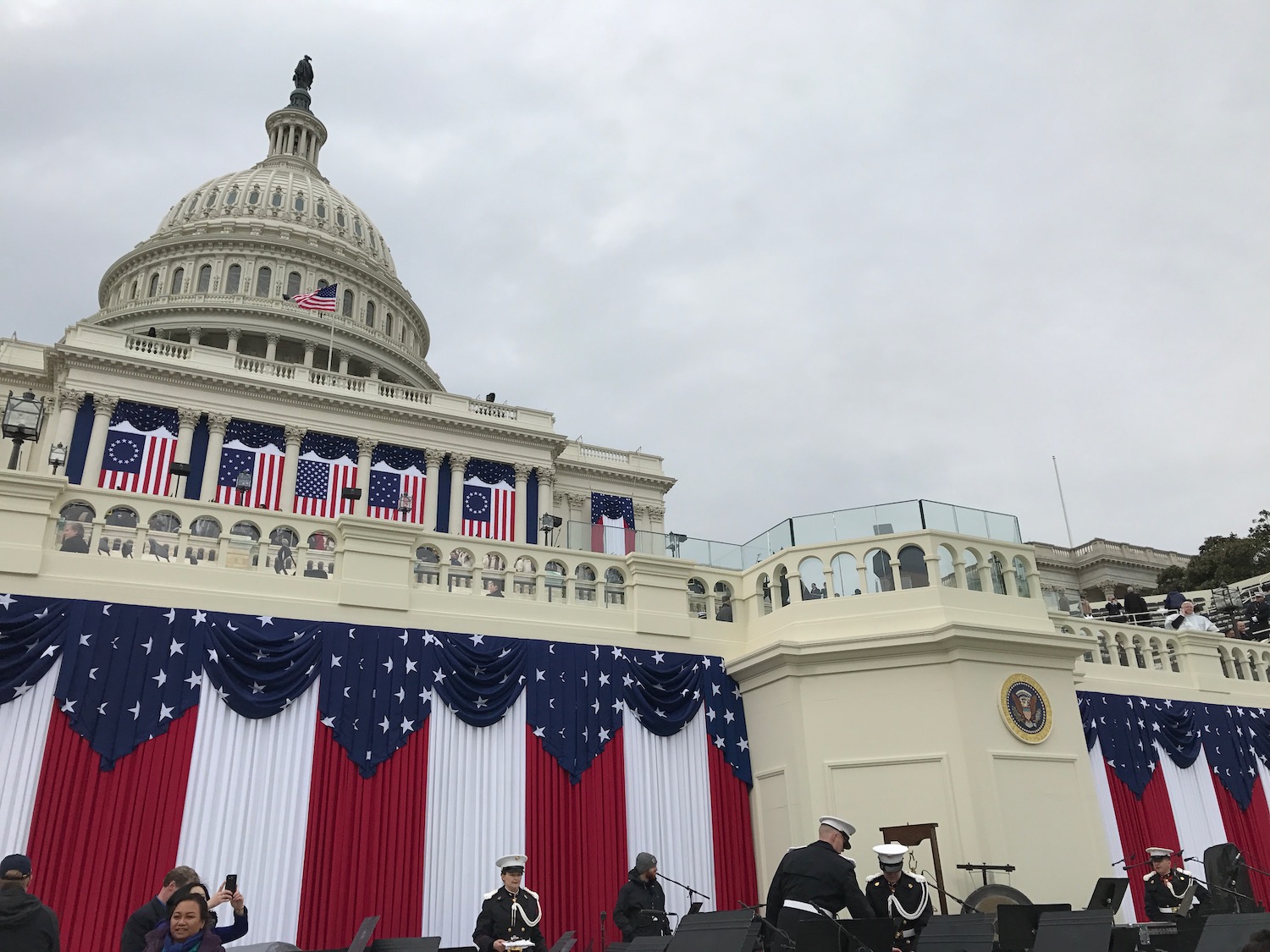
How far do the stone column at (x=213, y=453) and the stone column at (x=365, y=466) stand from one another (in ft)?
19.5

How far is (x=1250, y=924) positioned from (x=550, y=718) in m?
8.27

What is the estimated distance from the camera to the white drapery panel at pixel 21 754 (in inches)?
407

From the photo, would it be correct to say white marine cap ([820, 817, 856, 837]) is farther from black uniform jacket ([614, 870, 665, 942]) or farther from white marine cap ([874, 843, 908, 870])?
black uniform jacket ([614, 870, 665, 942])

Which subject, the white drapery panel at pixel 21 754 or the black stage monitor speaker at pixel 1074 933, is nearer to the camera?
the black stage monitor speaker at pixel 1074 933

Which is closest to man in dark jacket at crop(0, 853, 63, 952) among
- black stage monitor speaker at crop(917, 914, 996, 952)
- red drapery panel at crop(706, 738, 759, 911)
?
black stage monitor speaker at crop(917, 914, 996, 952)

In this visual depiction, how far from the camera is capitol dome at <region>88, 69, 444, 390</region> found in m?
61.7

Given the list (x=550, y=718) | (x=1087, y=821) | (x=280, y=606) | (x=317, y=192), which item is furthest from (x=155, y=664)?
(x=317, y=192)

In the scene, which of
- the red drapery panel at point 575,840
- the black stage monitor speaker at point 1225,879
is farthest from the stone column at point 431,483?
the black stage monitor speaker at point 1225,879

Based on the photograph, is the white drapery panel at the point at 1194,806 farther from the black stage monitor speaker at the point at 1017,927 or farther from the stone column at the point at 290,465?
the stone column at the point at 290,465

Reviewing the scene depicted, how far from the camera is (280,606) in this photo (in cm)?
1253

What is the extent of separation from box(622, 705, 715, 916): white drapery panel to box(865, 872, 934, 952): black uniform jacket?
3.37m

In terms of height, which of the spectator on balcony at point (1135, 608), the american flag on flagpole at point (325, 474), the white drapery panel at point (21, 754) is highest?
the american flag on flagpole at point (325, 474)

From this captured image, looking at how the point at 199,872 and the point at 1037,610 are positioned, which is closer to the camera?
the point at 199,872

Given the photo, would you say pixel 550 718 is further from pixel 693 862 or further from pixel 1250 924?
pixel 1250 924
